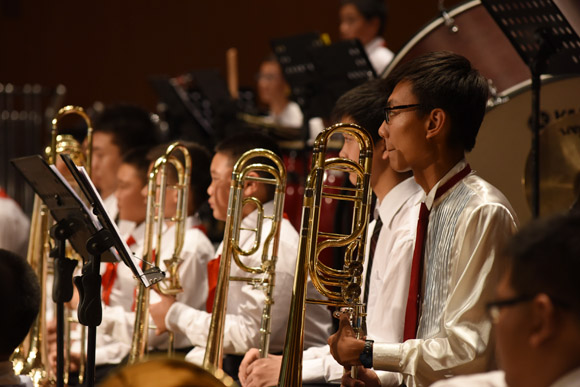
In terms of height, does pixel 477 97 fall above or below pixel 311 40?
below

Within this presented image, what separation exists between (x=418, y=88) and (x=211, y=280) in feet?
4.54

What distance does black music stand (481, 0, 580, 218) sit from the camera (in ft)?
11.4

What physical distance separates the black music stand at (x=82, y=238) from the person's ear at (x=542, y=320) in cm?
151

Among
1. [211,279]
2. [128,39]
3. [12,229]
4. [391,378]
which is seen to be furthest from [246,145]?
[128,39]

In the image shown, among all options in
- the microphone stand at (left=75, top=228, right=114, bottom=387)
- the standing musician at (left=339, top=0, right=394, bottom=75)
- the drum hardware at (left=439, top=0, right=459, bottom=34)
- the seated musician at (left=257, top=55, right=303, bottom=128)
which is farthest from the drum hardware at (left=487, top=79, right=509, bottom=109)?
the seated musician at (left=257, top=55, right=303, bottom=128)

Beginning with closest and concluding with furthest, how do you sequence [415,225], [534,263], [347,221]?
1. [534,263]
2. [415,225]
3. [347,221]

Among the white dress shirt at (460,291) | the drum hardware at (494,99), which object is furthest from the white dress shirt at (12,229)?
the white dress shirt at (460,291)

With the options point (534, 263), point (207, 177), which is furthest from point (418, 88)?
point (207, 177)

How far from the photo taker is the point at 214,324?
3.03 m

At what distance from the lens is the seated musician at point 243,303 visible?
3438mm

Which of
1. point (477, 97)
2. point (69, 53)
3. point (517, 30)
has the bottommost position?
point (477, 97)

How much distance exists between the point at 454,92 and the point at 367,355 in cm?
90

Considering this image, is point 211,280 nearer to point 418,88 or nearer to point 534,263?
point 418,88

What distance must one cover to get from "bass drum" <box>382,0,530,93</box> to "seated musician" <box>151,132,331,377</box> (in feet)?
3.37
